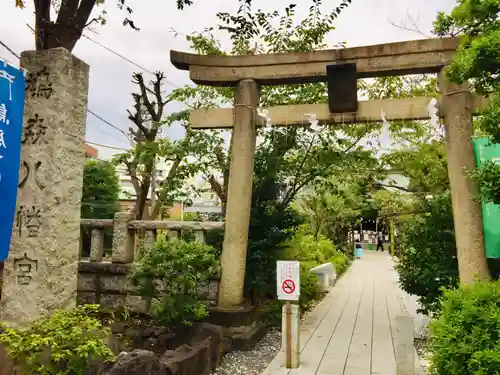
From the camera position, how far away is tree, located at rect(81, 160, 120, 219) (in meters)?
12.3

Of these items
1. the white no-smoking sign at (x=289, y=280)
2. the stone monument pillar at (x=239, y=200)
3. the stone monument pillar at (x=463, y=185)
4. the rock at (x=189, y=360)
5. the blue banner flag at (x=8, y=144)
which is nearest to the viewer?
the blue banner flag at (x=8, y=144)

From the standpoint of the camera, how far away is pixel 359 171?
8.95 meters

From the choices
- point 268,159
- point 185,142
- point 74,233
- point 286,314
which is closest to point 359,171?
point 268,159

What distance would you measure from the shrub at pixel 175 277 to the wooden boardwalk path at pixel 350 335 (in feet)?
4.23

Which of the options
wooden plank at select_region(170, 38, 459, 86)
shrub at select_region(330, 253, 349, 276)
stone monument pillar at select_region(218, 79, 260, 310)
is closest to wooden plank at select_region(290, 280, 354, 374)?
stone monument pillar at select_region(218, 79, 260, 310)

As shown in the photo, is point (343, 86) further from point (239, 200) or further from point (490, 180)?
point (490, 180)

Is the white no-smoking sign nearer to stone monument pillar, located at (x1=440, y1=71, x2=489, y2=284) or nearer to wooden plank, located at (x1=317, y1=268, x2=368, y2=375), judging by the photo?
wooden plank, located at (x1=317, y1=268, x2=368, y2=375)

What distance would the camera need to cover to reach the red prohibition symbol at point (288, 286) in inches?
201

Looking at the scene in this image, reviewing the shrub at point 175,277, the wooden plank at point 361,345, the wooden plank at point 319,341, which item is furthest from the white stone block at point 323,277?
the shrub at point 175,277

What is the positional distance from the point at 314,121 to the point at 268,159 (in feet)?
4.78

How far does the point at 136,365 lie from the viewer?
3.47m

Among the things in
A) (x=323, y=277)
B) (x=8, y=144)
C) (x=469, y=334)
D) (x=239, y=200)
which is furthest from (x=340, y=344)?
(x=323, y=277)

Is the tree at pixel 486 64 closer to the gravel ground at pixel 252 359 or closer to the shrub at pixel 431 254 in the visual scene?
the shrub at pixel 431 254

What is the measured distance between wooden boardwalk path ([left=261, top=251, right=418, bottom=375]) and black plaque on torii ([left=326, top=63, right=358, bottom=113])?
3546 mm
